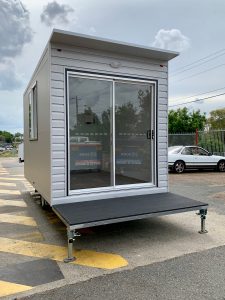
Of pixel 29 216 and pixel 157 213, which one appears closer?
pixel 157 213

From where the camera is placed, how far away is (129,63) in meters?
5.30

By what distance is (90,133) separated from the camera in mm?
5488

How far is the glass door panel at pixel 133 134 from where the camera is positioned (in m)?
5.60

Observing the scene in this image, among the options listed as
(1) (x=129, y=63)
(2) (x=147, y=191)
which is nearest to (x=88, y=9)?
(1) (x=129, y=63)

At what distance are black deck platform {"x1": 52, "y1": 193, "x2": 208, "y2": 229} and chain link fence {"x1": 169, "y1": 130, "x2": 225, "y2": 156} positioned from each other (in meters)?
11.7

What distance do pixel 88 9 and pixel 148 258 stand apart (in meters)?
7.26

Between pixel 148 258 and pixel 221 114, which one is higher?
pixel 221 114

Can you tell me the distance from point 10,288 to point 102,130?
3.19 m

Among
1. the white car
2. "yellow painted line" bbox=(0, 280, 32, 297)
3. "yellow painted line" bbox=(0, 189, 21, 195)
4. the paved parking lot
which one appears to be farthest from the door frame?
the white car

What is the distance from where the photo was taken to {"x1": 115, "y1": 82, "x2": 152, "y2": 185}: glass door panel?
560 centimetres

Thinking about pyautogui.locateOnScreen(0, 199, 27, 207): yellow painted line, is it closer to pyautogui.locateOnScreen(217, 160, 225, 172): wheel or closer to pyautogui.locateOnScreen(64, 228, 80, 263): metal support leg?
pyautogui.locateOnScreen(64, 228, 80, 263): metal support leg

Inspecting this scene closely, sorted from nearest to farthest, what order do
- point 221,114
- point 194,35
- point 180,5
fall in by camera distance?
point 180,5 → point 194,35 → point 221,114

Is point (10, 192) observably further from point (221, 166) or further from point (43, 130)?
point (221, 166)

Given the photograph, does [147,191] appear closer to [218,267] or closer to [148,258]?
[148,258]
